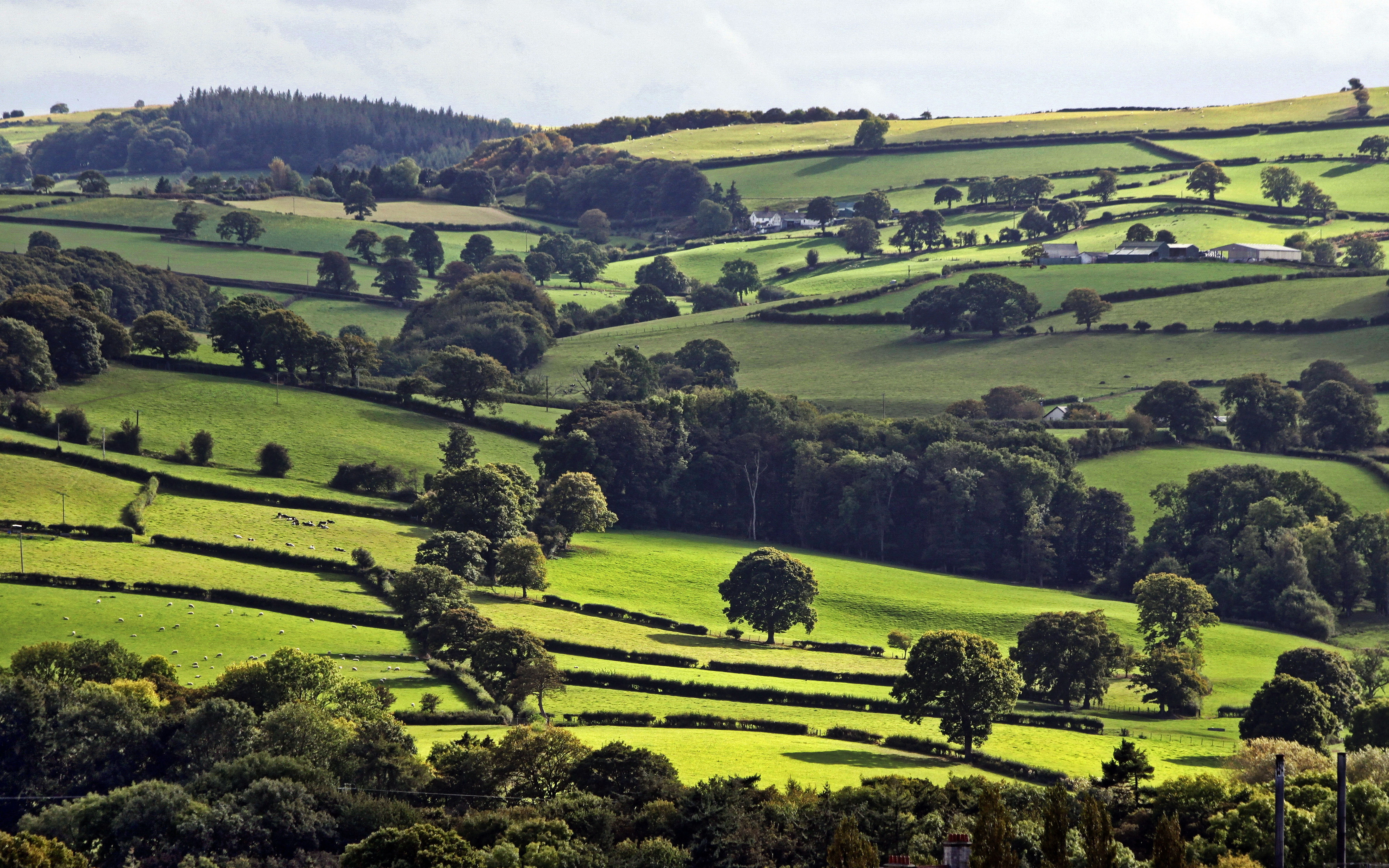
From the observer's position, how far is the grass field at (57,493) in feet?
324

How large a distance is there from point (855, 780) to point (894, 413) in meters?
86.3

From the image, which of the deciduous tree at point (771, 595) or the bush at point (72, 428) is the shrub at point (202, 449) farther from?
the deciduous tree at point (771, 595)

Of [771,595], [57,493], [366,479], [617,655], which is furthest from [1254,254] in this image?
[57,493]

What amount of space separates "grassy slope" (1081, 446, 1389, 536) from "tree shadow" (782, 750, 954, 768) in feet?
189

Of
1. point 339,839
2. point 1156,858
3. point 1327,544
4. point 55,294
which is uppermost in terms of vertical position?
point 55,294

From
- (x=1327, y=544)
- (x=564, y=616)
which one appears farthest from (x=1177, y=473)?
(x=564, y=616)

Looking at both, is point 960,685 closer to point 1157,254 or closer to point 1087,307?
point 1087,307

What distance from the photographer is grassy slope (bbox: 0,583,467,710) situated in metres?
79.9

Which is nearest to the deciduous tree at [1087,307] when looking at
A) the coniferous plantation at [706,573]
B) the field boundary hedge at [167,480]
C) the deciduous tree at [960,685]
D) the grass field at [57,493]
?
the coniferous plantation at [706,573]

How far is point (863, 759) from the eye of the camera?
246ft

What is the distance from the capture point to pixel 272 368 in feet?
479

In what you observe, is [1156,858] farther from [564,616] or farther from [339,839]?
[564,616]

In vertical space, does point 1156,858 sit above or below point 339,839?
above

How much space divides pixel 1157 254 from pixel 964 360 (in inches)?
1665
